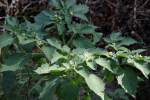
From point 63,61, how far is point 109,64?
0.21 m

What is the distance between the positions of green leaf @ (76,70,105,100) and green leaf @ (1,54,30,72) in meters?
0.32

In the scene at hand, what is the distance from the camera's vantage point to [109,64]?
183 centimetres

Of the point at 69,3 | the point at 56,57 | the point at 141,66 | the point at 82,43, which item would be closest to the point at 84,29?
the point at 82,43

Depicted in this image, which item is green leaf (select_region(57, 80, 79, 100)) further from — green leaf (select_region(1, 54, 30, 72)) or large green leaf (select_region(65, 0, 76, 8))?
large green leaf (select_region(65, 0, 76, 8))

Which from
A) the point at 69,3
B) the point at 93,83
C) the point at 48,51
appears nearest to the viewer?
the point at 93,83

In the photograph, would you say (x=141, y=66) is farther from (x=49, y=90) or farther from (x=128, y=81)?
(x=49, y=90)

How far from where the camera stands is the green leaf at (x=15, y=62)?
76.2 inches

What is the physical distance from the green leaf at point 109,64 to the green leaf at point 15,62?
364 mm

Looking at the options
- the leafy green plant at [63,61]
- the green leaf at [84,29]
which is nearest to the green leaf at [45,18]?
the leafy green plant at [63,61]

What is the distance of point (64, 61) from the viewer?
6.17 ft

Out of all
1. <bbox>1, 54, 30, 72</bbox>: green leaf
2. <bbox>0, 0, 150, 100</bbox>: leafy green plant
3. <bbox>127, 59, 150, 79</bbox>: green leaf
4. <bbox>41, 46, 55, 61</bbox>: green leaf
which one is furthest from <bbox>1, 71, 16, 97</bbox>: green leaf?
<bbox>127, 59, 150, 79</bbox>: green leaf

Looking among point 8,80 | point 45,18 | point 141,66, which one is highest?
point 45,18

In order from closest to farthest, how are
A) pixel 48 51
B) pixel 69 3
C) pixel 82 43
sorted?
pixel 48 51, pixel 82 43, pixel 69 3

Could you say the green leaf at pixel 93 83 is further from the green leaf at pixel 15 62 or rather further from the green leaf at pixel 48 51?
the green leaf at pixel 15 62
